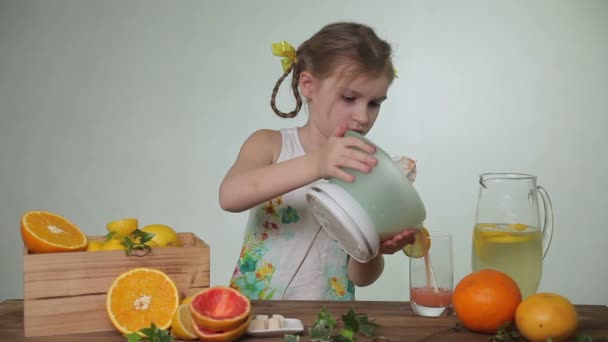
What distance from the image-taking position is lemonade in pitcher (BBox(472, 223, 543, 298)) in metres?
1.10

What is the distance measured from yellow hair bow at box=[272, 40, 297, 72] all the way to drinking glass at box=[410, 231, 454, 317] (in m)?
0.76

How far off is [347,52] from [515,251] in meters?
0.63

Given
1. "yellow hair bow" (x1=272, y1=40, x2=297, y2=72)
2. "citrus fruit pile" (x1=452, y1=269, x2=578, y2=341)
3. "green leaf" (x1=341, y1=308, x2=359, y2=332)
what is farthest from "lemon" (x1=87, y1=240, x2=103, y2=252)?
"yellow hair bow" (x1=272, y1=40, x2=297, y2=72)

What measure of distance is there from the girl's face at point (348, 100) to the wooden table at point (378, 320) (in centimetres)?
39

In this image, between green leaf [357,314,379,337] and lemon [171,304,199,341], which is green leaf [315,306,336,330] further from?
lemon [171,304,199,341]

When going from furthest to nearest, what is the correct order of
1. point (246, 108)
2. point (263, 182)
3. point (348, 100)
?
point (246, 108)
point (348, 100)
point (263, 182)

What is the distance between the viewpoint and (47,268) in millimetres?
990

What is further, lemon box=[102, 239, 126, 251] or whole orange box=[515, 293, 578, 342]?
lemon box=[102, 239, 126, 251]

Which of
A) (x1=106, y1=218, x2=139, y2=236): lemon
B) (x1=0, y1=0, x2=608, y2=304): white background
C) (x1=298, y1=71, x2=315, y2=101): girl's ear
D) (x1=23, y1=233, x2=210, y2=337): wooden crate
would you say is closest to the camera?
(x1=23, y1=233, x2=210, y2=337): wooden crate

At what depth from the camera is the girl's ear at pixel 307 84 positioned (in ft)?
5.26

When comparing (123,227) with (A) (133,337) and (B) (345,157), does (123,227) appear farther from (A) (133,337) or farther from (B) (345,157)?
(B) (345,157)

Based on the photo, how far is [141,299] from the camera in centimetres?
100

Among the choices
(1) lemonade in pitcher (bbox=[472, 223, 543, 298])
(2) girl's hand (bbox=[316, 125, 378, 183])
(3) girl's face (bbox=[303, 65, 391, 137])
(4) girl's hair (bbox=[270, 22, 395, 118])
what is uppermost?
(4) girl's hair (bbox=[270, 22, 395, 118])

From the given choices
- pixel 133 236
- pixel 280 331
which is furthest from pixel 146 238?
pixel 280 331
